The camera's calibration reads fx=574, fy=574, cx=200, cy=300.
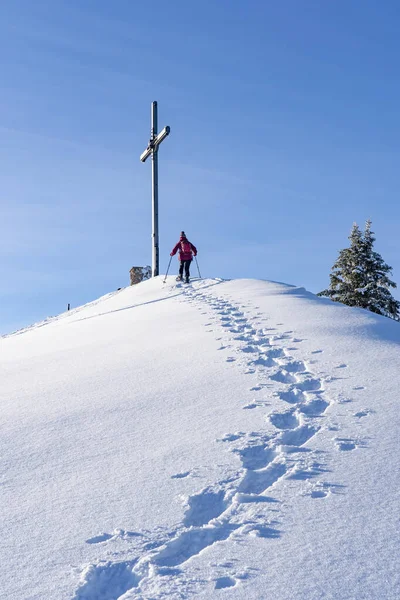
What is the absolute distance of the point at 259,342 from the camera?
9.48 meters

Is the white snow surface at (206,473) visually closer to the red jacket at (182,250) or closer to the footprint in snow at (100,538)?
the footprint in snow at (100,538)

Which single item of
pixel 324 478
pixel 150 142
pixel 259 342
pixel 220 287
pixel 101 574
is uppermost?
pixel 150 142

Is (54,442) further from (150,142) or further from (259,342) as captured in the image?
(150,142)

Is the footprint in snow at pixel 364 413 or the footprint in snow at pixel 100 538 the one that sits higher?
the footprint in snow at pixel 364 413

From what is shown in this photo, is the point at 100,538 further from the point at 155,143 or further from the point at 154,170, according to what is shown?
the point at 155,143

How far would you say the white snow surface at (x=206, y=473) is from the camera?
3.37 meters

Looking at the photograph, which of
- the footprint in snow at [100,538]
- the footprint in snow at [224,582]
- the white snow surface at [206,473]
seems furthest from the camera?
the footprint in snow at [100,538]

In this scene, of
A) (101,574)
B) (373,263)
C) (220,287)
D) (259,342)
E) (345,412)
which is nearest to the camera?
(101,574)

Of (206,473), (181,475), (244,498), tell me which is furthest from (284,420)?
(244,498)

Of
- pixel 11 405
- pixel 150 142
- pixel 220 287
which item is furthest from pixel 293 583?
pixel 150 142

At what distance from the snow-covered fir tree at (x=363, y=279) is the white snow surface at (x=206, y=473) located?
18.8 metres

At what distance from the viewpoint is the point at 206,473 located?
4559 millimetres

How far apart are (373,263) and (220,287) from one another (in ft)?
44.7

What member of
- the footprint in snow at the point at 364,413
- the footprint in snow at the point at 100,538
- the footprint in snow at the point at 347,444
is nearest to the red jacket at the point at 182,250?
the footprint in snow at the point at 364,413
